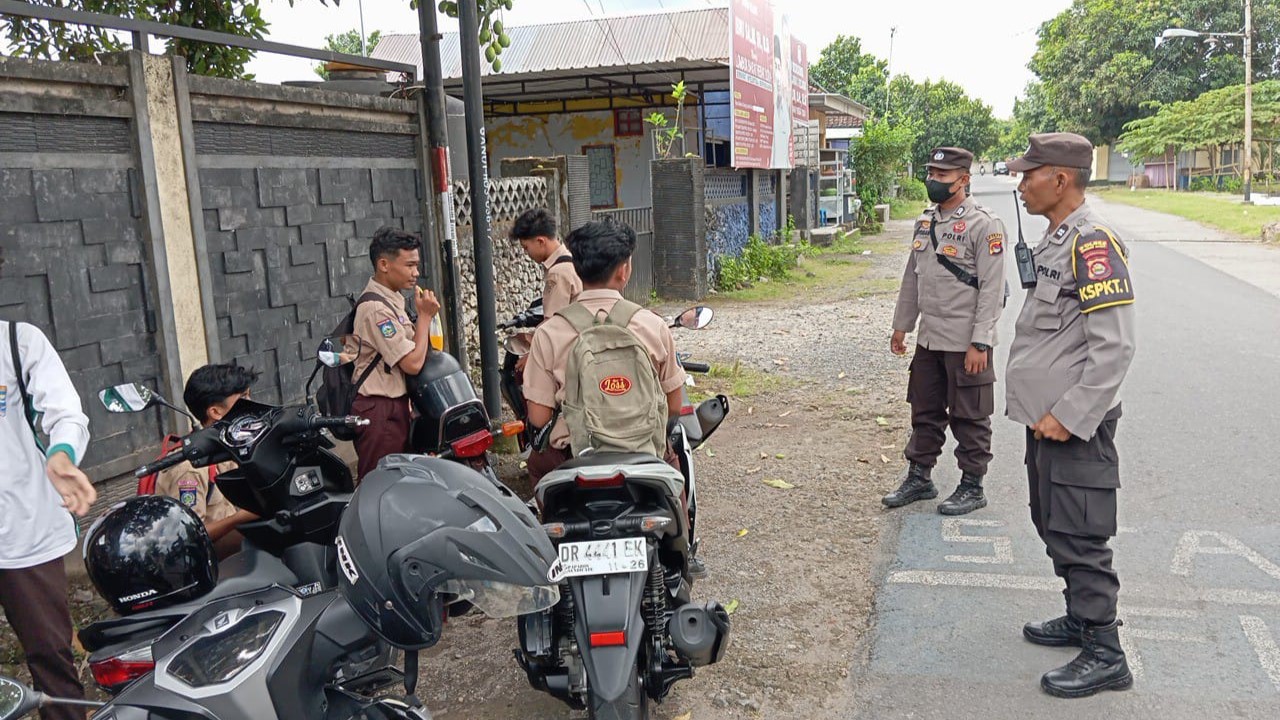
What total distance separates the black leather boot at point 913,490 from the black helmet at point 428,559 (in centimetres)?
366

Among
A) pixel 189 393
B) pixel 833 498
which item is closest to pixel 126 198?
pixel 189 393

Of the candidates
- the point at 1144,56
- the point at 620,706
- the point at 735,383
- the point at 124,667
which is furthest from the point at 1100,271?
the point at 1144,56

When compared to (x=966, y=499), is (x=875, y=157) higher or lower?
higher

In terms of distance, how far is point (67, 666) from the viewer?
300 cm

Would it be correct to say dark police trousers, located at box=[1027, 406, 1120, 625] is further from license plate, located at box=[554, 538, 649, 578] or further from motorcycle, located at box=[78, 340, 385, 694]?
motorcycle, located at box=[78, 340, 385, 694]

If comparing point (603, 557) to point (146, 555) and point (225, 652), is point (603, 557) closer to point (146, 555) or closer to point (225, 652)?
point (225, 652)

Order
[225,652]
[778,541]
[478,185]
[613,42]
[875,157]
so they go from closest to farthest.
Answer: [225,652] → [778,541] → [478,185] → [613,42] → [875,157]

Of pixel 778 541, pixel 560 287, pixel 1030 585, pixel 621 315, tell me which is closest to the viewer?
pixel 621 315

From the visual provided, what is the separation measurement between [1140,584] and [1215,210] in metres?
29.5

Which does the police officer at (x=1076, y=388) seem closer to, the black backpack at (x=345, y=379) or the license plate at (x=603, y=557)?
the license plate at (x=603, y=557)

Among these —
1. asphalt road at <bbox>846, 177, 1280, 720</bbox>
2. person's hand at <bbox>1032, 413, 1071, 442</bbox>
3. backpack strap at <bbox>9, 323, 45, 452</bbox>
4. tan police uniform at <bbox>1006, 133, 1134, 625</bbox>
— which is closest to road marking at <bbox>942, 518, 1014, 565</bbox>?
asphalt road at <bbox>846, 177, 1280, 720</bbox>

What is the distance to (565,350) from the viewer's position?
3.35m

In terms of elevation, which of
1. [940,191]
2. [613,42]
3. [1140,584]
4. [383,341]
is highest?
[613,42]

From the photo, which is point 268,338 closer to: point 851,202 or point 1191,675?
point 1191,675
